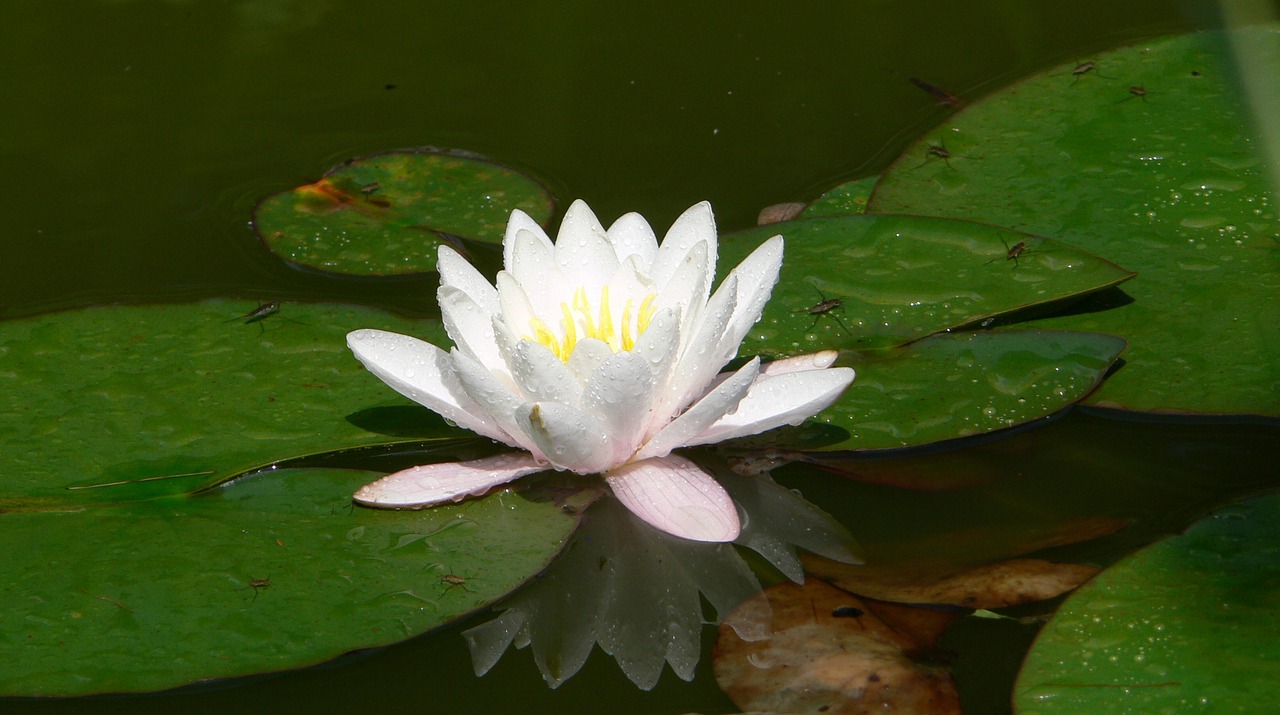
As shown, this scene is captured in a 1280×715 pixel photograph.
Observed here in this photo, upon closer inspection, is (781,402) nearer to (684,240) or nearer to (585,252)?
(684,240)

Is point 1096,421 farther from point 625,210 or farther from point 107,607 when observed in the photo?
point 107,607

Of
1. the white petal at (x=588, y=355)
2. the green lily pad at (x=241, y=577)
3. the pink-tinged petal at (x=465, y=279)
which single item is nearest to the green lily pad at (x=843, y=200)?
the pink-tinged petal at (x=465, y=279)

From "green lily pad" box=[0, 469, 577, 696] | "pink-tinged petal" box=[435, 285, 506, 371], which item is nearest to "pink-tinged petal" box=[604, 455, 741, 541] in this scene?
"green lily pad" box=[0, 469, 577, 696]

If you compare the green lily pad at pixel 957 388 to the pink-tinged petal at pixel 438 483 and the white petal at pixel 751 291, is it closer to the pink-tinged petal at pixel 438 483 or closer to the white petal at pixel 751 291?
the white petal at pixel 751 291

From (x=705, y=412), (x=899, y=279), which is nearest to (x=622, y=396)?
(x=705, y=412)

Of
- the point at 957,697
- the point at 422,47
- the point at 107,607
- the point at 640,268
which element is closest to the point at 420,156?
the point at 422,47

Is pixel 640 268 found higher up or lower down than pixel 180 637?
higher up
